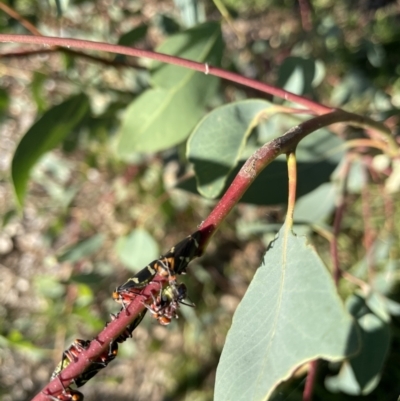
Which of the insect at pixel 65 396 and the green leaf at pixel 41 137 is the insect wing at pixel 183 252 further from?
the green leaf at pixel 41 137

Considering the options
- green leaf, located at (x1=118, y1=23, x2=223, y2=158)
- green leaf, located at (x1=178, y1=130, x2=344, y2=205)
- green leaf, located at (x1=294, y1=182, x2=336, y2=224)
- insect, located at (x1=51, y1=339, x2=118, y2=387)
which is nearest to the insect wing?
insect, located at (x1=51, y1=339, x2=118, y2=387)

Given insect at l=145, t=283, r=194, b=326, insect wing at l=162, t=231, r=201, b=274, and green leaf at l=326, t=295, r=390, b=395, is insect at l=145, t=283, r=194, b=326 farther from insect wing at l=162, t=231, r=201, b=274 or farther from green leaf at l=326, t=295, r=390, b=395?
green leaf at l=326, t=295, r=390, b=395

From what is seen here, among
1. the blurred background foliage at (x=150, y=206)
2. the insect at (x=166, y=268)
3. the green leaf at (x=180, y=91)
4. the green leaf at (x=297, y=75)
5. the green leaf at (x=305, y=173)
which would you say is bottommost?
the blurred background foliage at (x=150, y=206)

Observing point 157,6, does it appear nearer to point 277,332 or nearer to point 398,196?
point 398,196

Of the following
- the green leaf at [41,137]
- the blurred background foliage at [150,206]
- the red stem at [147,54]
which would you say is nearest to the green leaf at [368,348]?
the blurred background foliage at [150,206]

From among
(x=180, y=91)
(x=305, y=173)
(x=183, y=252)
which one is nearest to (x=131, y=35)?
(x=180, y=91)

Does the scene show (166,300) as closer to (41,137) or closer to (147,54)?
(147,54)
